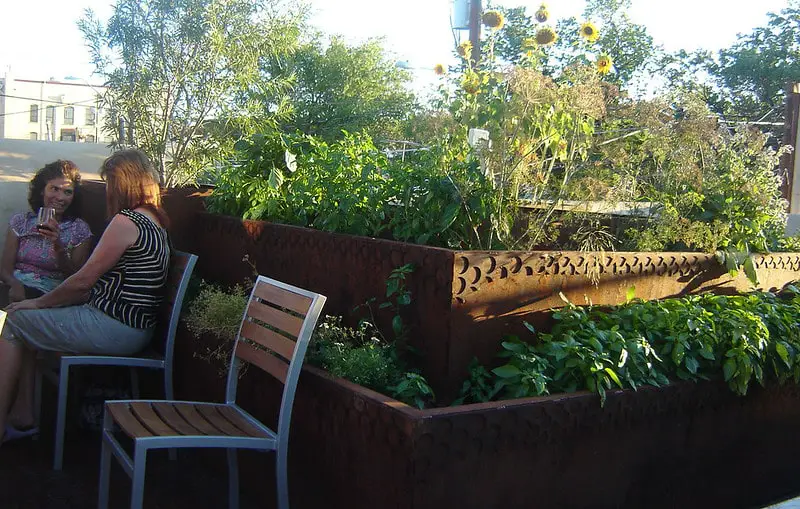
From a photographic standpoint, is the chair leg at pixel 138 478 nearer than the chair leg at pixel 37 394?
Yes

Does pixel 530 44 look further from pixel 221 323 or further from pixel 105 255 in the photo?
pixel 105 255

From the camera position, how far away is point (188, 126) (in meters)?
5.56

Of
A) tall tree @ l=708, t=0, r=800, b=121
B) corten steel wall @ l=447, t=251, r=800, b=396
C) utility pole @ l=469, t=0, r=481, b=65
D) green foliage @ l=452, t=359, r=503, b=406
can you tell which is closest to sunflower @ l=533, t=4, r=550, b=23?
corten steel wall @ l=447, t=251, r=800, b=396

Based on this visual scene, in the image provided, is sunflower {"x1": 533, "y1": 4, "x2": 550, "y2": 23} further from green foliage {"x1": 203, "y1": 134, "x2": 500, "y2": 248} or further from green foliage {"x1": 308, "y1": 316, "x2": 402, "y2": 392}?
green foliage {"x1": 308, "y1": 316, "x2": 402, "y2": 392}

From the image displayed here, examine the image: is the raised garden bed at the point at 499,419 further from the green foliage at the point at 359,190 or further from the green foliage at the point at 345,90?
the green foliage at the point at 345,90

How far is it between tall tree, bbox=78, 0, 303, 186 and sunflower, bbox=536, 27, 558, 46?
7.96ft

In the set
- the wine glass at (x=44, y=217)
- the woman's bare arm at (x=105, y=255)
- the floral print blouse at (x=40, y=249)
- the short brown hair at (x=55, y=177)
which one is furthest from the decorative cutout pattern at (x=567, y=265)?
the short brown hair at (x=55, y=177)

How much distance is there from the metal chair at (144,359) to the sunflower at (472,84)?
144cm

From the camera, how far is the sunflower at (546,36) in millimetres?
3797

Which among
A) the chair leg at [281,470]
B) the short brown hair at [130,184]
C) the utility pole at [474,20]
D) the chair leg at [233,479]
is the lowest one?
the chair leg at [233,479]

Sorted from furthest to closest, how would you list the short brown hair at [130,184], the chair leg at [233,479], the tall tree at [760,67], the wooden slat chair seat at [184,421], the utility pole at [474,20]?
the tall tree at [760,67] → the utility pole at [474,20] → the short brown hair at [130,184] → the chair leg at [233,479] → the wooden slat chair seat at [184,421]

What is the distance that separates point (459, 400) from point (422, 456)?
0.47m

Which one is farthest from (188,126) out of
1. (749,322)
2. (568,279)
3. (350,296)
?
(749,322)

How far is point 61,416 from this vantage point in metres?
3.36
